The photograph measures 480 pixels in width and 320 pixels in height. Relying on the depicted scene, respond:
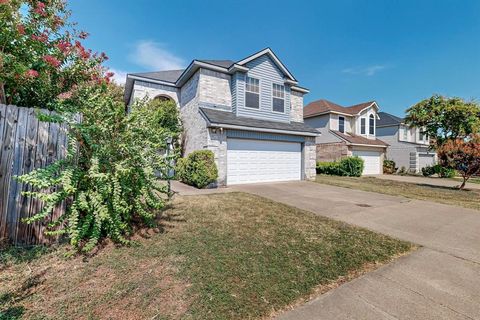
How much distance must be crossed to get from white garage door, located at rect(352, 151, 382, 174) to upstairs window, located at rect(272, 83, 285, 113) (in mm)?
10909

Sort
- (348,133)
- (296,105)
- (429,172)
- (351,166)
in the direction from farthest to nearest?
(348,133), (429,172), (351,166), (296,105)

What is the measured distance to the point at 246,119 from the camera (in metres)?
11.4

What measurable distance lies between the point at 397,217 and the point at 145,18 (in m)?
12.7

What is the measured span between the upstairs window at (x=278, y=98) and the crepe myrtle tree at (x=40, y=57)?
8.79m

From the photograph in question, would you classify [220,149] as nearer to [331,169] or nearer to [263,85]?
[263,85]

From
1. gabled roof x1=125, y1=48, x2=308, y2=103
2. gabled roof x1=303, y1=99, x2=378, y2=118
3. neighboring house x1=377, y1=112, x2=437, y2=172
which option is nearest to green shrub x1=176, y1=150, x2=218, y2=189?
gabled roof x1=125, y1=48, x2=308, y2=103

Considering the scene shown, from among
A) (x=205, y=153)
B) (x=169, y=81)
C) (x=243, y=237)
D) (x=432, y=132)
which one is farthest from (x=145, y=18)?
(x=432, y=132)

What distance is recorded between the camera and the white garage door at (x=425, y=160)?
2327 cm

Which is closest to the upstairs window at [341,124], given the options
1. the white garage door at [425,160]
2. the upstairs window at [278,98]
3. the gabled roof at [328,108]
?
the gabled roof at [328,108]

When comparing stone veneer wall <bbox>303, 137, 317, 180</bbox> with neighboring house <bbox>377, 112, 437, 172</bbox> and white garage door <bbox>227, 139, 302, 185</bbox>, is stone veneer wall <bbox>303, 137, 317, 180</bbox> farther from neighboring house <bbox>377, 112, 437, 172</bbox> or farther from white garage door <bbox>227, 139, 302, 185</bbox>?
neighboring house <bbox>377, 112, 437, 172</bbox>

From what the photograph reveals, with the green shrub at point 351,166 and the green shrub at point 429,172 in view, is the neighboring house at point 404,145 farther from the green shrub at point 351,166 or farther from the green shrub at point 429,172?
the green shrub at point 351,166

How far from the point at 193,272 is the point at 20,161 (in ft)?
10.3

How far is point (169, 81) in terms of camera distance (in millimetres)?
14617

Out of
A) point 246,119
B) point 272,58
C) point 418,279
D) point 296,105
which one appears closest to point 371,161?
point 296,105
